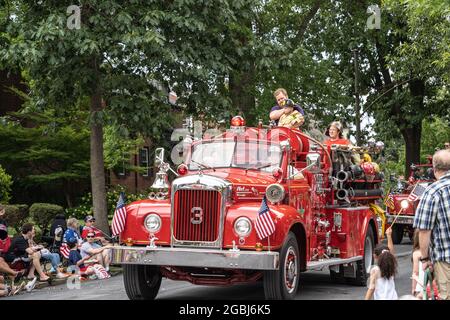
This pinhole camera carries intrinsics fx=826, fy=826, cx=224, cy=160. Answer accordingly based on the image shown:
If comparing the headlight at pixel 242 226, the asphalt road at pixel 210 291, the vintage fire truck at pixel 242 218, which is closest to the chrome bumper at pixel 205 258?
the vintage fire truck at pixel 242 218

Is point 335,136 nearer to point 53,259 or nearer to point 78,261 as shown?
point 78,261

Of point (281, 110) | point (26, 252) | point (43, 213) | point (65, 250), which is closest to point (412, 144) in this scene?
point (43, 213)

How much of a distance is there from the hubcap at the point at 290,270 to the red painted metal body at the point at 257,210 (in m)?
0.36

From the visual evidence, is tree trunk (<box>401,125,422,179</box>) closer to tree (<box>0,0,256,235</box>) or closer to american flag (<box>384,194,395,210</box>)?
american flag (<box>384,194,395,210</box>)

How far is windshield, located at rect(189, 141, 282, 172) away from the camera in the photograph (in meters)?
12.2

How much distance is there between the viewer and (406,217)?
76.6 ft

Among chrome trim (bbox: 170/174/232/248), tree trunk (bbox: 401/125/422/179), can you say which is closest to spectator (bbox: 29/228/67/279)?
chrome trim (bbox: 170/174/232/248)

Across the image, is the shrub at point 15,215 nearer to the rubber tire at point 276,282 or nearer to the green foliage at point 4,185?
the green foliage at point 4,185

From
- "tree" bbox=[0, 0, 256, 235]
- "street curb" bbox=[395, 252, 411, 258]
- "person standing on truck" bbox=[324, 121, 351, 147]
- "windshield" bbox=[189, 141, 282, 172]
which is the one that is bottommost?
"street curb" bbox=[395, 252, 411, 258]

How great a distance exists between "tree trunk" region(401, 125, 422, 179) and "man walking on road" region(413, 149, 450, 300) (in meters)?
29.3

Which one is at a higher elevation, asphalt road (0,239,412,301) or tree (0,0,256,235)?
tree (0,0,256,235)

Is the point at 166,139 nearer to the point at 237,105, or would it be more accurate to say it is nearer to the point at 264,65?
the point at 264,65

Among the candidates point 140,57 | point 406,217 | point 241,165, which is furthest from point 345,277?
point 406,217

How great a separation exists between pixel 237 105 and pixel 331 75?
4514 millimetres
